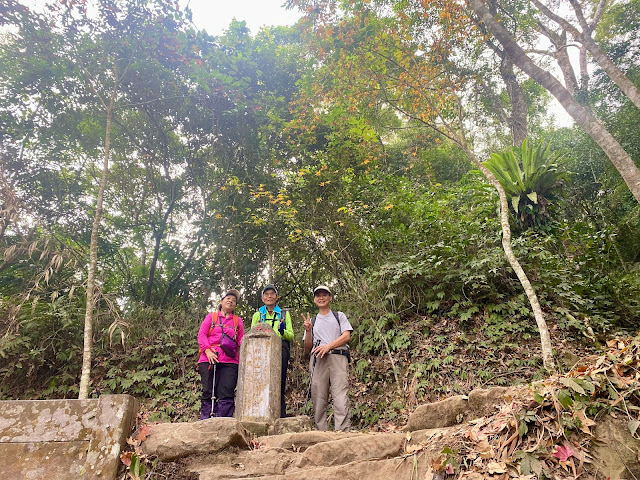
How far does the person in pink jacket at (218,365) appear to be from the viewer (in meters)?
4.55

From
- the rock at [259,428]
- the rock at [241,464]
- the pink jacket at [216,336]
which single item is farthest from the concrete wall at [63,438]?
the pink jacket at [216,336]

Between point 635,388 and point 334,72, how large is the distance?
28.0ft

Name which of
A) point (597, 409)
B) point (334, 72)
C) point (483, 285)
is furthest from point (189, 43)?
point (597, 409)

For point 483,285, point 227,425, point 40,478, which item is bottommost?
point 40,478

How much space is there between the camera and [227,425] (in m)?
2.93

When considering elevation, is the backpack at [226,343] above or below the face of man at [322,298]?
below

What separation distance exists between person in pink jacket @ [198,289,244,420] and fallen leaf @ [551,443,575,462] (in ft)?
12.1

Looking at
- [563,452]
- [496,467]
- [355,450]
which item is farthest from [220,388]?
[563,452]

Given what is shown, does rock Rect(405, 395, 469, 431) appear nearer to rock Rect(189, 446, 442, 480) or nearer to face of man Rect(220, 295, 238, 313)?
rock Rect(189, 446, 442, 480)

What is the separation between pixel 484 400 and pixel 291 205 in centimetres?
676

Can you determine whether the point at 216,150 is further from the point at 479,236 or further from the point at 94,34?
the point at 479,236

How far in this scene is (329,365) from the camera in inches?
180

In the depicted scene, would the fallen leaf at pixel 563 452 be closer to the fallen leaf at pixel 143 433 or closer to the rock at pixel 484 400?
the rock at pixel 484 400

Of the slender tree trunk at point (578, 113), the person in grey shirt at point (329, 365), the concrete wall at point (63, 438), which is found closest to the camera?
the concrete wall at point (63, 438)
